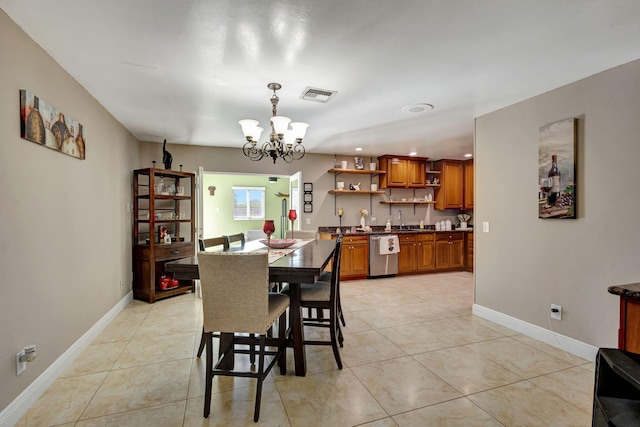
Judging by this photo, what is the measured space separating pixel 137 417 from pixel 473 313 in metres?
3.44

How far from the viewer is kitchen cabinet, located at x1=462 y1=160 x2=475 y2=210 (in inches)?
255

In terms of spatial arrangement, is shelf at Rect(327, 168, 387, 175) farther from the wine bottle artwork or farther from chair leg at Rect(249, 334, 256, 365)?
chair leg at Rect(249, 334, 256, 365)

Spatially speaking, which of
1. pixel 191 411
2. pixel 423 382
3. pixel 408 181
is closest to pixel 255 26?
pixel 191 411

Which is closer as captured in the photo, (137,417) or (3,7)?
(3,7)

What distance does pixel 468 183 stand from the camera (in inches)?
256

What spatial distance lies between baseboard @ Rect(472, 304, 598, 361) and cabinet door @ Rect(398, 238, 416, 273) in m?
2.06

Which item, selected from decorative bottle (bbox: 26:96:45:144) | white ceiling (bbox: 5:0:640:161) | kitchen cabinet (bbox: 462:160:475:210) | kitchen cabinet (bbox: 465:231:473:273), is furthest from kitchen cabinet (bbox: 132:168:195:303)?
kitchen cabinet (bbox: 462:160:475:210)

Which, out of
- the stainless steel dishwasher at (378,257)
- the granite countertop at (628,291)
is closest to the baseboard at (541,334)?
the granite countertop at (628,291)

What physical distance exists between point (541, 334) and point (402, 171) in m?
3.78

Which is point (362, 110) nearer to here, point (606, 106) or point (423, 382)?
point (606, 106)

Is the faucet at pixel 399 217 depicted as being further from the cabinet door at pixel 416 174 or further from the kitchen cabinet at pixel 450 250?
the kitchen cabinet at pixel 450 250

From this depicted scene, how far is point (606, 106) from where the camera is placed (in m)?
2.38

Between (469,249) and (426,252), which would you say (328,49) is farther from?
(469,249)

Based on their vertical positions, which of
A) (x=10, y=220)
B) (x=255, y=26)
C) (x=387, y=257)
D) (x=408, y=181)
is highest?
(x=255, y=26)
